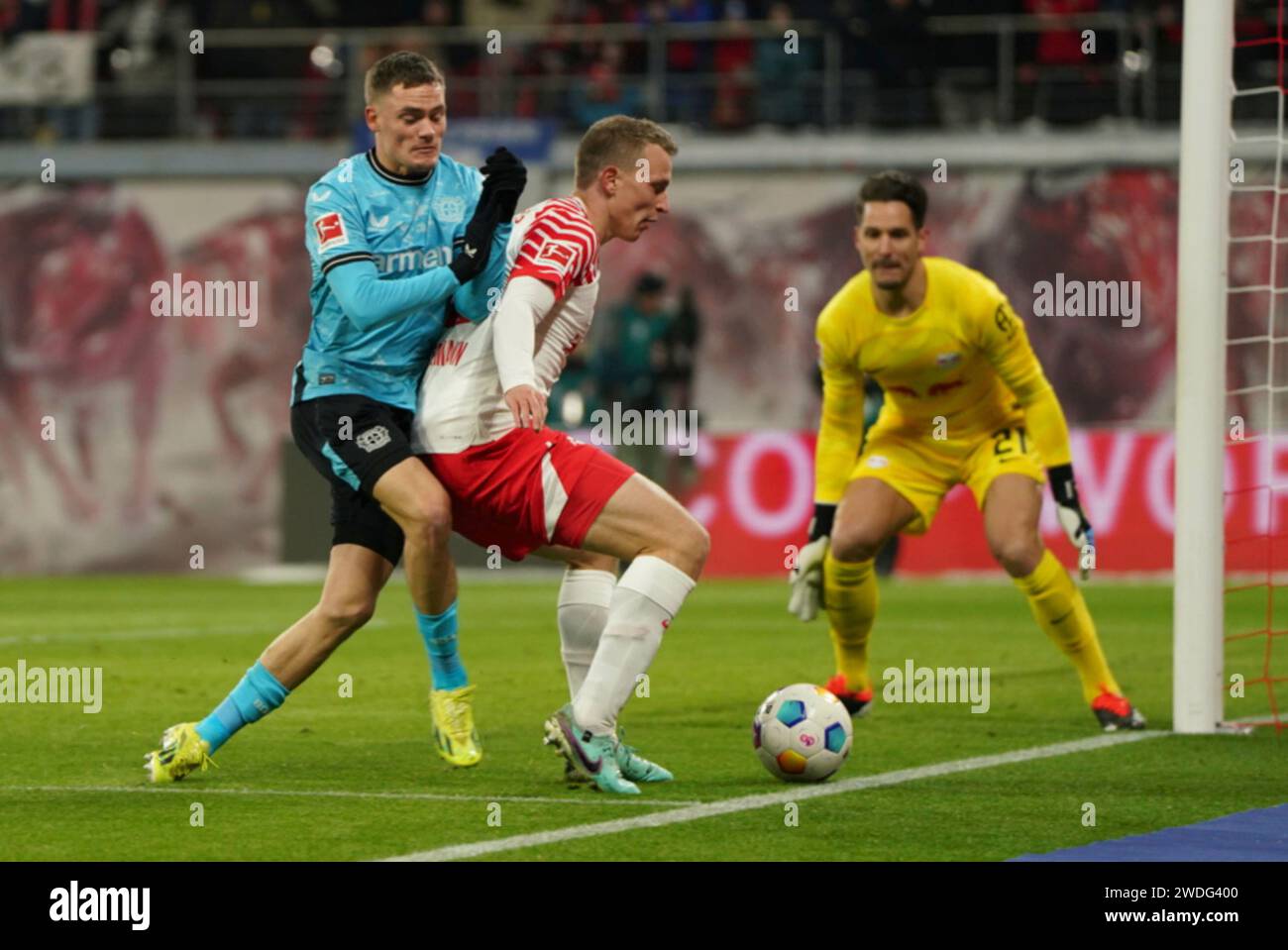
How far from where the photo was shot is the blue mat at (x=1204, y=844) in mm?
5246

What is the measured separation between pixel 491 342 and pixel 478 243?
0.34 m

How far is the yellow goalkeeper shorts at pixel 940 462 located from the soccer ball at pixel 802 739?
6.64 feet

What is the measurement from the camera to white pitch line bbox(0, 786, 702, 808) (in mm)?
6156

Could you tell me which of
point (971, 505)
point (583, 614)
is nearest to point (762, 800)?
point (583, 614)

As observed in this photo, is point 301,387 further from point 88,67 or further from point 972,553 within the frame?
point 88,67

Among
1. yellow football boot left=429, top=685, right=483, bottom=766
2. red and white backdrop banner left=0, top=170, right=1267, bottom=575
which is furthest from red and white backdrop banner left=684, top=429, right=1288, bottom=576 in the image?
yellow football boot left=429, top=685, right=483, bottom=766

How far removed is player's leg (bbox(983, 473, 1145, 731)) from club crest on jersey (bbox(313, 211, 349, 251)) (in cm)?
296

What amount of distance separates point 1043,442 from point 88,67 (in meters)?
16.0

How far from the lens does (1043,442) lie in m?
8.34

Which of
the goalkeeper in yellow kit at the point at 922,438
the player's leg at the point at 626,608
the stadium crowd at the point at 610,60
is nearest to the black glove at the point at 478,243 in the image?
the player's leg at the point at 626,608

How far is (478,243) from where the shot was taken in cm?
641

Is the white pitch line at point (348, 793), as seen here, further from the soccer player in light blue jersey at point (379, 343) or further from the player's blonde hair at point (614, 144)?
the player's blonde hair at point (614, 144)

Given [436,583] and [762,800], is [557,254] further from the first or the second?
[762,800]
